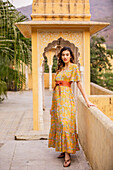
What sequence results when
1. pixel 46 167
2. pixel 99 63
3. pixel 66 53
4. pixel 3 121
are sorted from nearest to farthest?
pixel 46 167, pixel 66 53, pixel 3 121, pixel 99 63

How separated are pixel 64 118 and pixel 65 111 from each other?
0.10 m

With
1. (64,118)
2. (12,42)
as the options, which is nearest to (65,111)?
(64,118)

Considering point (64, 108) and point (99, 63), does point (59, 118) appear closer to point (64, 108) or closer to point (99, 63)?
point (64, 108)

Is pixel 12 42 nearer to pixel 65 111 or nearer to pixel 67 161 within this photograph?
pixel 65 111

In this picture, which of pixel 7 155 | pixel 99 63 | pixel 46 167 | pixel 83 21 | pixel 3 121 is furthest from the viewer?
pixel 99 63

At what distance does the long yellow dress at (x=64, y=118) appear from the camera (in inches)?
140

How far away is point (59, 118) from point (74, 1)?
3.85 metres

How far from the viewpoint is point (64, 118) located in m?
3.58

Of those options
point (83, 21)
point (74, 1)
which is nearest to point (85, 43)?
point (83, 21)

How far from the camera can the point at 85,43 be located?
249 inches

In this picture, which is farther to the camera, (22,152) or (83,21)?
(83,21)

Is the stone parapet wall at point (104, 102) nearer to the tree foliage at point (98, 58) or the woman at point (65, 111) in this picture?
the woman at point (65, 111)

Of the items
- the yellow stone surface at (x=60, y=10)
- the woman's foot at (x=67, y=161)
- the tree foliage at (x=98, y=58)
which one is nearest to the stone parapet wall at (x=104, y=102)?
the woman's foot at (x=67, y=161)

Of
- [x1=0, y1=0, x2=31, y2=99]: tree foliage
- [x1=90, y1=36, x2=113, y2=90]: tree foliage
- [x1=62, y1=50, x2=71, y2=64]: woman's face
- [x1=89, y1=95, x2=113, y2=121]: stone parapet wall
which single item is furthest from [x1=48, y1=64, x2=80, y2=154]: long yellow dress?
[x1=90, y1=36, x2=113, y2=90]: tree foliage
